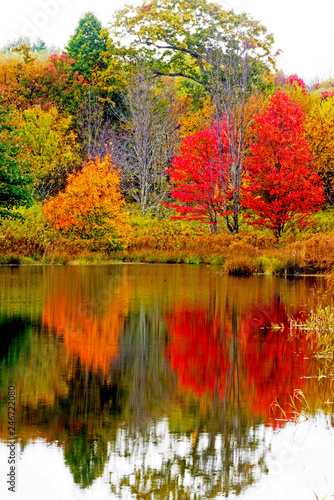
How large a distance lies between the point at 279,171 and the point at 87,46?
22.5 m

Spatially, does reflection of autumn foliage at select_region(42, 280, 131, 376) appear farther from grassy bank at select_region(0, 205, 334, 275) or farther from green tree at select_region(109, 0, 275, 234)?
green tree at select_region(109, 0, 275, 234)

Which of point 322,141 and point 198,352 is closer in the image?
point 198,352

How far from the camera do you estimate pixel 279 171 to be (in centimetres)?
3159

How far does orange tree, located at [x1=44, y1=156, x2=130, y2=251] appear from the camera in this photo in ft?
107

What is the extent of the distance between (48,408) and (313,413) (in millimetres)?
2458

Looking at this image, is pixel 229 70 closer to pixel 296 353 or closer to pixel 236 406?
pixel 296 353

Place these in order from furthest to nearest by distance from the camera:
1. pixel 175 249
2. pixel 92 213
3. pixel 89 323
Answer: pixel 92 213
pixel 175 249
pixel 89 323

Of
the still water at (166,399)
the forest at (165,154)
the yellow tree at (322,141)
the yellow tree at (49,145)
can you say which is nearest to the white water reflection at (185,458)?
the still water at (166,399)

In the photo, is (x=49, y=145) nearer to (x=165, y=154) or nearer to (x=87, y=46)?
(x=165, y=154)

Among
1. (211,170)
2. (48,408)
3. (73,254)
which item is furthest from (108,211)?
(48,408)

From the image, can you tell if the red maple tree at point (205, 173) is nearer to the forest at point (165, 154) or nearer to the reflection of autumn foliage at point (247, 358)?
the forest at point (165, 154)

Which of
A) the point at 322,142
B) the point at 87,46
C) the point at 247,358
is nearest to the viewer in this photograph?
the point at 247,358

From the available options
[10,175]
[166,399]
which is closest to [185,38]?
[10,175]

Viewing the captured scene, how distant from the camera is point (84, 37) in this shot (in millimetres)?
49562
